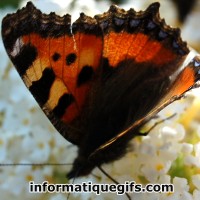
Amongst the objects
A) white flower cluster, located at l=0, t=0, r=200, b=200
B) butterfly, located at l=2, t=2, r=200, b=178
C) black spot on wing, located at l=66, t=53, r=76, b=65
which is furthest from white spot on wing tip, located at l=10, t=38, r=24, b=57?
white flower cluster, located at l=0, t=0, r=200, b=200

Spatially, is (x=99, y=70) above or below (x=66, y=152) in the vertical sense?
above

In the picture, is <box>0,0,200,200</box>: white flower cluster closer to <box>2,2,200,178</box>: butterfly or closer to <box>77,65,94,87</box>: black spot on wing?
<box>2,2,200,178</box>: butterfly

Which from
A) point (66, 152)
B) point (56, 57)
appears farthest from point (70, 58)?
point (66, 152)

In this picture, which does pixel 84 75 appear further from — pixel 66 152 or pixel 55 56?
pixel 66 152

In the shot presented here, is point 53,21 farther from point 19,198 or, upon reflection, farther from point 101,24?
point 19,198

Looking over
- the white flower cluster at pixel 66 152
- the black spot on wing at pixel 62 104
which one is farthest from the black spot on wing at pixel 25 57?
the white flower cluster at pixel 66 152
